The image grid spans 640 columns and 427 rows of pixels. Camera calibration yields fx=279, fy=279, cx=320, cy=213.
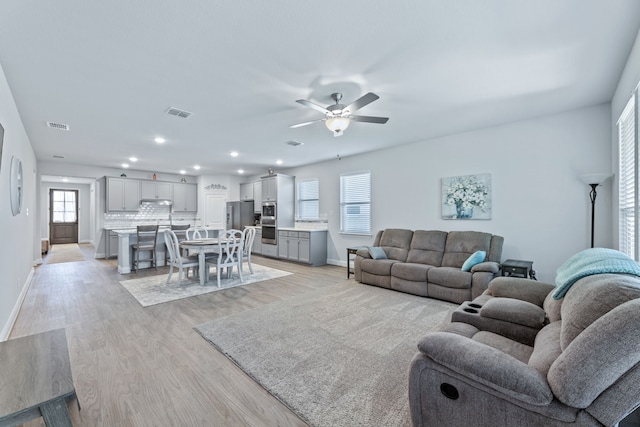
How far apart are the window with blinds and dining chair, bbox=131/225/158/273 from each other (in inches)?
293

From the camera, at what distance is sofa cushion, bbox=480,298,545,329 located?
1.88 meters

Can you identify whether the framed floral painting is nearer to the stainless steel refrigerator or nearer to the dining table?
the dining table

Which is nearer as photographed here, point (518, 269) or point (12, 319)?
point (12, 319)

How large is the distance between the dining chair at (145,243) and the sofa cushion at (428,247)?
5438 millimetres

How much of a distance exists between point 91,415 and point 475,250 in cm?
465

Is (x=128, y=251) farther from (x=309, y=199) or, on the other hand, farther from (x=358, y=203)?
(x=358, y=203)

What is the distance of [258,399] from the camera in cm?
194

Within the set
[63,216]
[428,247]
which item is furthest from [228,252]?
[63,216]

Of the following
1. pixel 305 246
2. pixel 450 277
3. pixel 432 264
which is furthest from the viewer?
pixel 305 246

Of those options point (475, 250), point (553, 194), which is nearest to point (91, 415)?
point (475, 250)

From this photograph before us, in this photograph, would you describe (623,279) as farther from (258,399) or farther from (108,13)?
(108,13)

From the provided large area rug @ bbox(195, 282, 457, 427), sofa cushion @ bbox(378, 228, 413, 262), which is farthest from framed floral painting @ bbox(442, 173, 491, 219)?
large area rug @ bbox(195, 282, 457, 427)

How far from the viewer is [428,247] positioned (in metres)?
4.80

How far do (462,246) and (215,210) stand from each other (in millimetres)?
7748
